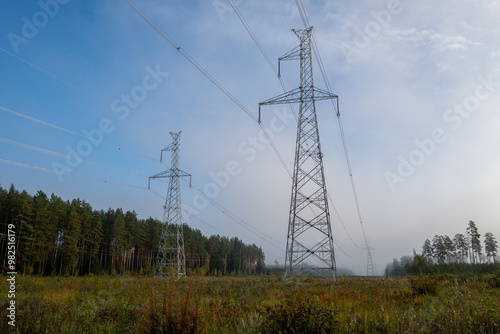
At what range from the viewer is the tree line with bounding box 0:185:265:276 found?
40.8 meters

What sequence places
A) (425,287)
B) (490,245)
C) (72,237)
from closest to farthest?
(425,287) < (72,237) < (490,245)

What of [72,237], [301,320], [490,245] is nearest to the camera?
[301,320]

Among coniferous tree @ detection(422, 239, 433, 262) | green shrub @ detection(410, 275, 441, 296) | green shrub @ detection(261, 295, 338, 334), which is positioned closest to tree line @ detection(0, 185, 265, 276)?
green shrub @ detection(410, 275, 441, 296)

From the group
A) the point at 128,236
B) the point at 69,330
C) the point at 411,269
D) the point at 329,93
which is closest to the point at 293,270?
the point at 329,93

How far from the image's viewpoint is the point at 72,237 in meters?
47.9

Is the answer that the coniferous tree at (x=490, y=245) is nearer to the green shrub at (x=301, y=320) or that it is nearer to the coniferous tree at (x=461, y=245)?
the coniferous tree at (x=461, y=245)

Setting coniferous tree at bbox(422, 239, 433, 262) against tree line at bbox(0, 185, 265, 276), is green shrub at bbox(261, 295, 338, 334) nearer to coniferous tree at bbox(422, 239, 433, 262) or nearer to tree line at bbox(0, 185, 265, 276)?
tree line at bbox(0, 185, 265, 276)

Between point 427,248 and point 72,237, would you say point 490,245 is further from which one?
point 72,237

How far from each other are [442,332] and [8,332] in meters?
6.59

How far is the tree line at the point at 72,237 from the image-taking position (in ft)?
134

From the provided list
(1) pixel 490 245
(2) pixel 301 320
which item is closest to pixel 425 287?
(2) pixel 301 320

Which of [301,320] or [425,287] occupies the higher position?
[301,320]

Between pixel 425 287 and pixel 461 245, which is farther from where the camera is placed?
pixel 461 245

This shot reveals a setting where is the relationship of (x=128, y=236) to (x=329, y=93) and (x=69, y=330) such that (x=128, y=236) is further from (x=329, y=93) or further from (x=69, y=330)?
(x=69, y=330)
